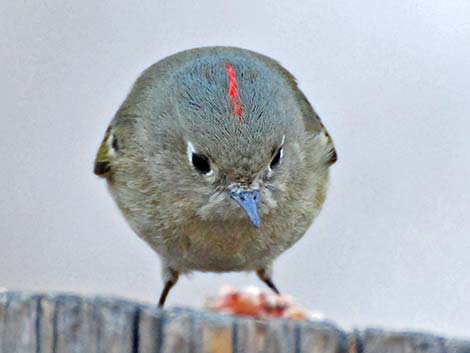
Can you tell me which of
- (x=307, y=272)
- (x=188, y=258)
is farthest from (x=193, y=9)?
(x=188, y=258)

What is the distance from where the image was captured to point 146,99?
4230 mm

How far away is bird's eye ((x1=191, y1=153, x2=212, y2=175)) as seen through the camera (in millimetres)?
3627

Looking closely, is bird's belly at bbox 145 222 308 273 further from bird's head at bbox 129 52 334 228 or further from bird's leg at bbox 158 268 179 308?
bird's leg at bbox 158 268 179 308

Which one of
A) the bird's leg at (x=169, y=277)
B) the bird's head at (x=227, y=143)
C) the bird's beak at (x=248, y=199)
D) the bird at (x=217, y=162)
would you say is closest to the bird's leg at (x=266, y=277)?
the bird at (x=217, y=162)

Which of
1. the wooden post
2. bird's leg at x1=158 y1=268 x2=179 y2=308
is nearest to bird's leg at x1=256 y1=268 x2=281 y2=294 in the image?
bird's leg at x1=158 y1=268 x2=179 y2=308

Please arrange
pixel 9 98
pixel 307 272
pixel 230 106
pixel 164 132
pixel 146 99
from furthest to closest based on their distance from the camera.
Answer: pixel 9 98
pixel 307 272
pixel 146 99
pixel 164 132
pixel 230 106

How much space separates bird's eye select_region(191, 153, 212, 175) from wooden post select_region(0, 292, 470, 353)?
1.44m

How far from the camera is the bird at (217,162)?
3.57 m

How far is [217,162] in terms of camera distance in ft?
11.7

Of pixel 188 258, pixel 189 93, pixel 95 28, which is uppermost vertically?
pixel 95 28

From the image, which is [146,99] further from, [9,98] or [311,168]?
[9,98]

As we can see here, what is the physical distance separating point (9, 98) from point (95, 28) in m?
0.63

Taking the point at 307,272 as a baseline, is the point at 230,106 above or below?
above

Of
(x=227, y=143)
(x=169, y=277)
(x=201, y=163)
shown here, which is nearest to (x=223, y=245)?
(x=201, y=163)
